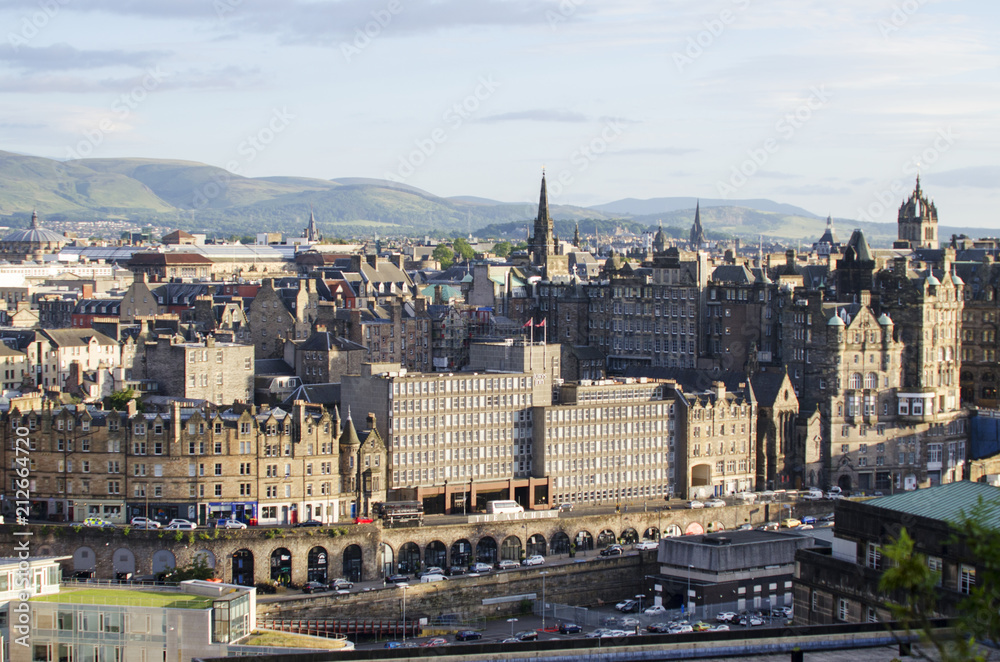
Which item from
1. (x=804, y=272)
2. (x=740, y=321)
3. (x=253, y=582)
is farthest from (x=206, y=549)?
(x=804, y=272)

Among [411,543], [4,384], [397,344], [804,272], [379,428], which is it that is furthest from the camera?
[804,272]

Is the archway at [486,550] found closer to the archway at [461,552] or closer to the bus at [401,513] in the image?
the archway at [461,552]

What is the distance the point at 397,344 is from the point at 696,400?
3900 centimetres

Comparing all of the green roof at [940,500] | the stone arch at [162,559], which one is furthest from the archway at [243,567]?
the green roof at [940,500]

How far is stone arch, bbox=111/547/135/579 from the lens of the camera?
97.8 metres

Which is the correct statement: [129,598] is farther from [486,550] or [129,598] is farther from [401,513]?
[486,550]

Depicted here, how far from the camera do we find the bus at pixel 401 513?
106 meters

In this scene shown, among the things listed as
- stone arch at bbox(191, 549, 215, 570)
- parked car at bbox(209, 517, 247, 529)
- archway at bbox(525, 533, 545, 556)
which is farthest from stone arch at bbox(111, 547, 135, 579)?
archway at bbox(525, 533, 545, 556)

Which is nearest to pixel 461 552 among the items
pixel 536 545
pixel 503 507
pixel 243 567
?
pixel 503 507

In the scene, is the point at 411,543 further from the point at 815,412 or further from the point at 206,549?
the point at 815,412

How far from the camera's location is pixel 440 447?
4503 inches

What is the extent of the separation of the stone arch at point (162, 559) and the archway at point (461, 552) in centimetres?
2011

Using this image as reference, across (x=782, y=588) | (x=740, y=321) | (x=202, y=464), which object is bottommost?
(x=782, y=588)

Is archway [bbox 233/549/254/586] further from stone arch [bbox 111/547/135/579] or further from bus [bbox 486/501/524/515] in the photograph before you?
bus [bbox 486/501/524/515]
